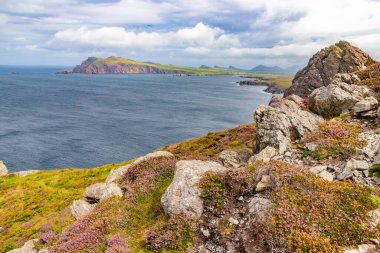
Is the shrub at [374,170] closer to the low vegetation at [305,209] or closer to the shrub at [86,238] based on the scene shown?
the low vegetation at [305,209]

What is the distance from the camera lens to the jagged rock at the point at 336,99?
32.2 m

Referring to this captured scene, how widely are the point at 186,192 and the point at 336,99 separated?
2445 centimetres

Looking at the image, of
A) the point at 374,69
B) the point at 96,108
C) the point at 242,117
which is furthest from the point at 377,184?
the point at 96,108

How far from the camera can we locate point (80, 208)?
27953mm

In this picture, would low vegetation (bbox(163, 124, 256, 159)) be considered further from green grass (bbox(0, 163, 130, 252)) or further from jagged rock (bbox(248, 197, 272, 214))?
jagged rock (bbox(248, 197, 272, 214))

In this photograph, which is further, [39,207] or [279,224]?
[39,207]

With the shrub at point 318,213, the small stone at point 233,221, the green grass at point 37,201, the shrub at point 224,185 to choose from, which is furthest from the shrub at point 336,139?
the green grass at point 37,201

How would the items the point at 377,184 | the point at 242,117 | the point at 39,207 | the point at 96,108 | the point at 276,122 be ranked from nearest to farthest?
the point at 377,184
the point at 276,122
the point at 39,207
the point at 242,117
the point at 96,108

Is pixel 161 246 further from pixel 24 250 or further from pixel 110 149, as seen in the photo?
pixel 110 149

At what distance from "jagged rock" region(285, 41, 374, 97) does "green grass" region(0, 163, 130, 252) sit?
171 ft

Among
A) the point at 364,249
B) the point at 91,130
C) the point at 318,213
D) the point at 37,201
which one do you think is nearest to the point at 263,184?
the point at 318,213

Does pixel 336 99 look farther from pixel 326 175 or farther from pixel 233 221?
pixel 233 221

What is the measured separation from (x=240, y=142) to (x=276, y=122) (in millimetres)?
23773

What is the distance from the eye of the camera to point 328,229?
12.9 m
